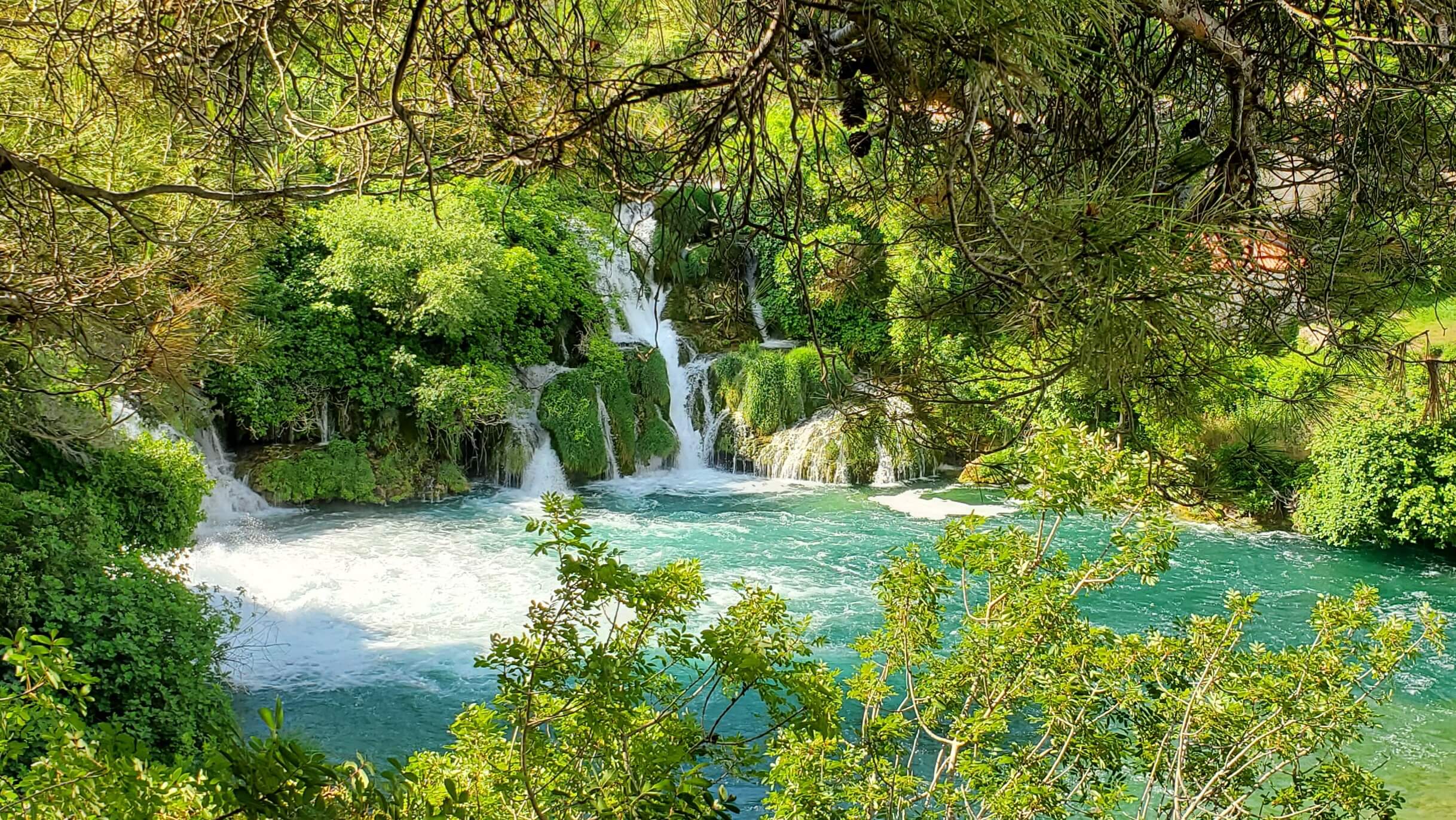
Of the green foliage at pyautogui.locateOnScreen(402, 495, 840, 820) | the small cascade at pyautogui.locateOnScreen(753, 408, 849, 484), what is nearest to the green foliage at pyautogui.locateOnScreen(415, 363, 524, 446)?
the small cascade at pyautogui.locateOnScreen(753, 408, 849, 484)

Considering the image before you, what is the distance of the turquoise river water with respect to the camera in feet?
23.5

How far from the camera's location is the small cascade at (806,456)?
14562 mm

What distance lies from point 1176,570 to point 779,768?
334 inches

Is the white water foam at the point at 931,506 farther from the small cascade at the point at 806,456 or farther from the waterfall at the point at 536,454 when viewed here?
the waterfall at the point at 536,454

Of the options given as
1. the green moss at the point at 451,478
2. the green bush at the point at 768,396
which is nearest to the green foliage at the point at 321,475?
the green moss at the point at 451,478

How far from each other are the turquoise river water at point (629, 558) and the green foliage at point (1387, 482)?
1.23 ft

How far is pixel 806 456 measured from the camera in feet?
48.5

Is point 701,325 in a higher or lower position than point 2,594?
higher

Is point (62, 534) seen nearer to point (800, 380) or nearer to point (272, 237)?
point (272, 237)

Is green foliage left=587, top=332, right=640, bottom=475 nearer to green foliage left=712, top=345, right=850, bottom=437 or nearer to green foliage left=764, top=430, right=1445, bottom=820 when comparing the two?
green foliage left=712, top=345, right=850, bottom=437

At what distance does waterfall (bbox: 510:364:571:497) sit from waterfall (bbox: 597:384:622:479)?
0.69 m

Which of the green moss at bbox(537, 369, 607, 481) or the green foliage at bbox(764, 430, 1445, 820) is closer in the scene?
the green foliage at bbox(764, 430, 1445, 820)

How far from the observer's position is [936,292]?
295cm

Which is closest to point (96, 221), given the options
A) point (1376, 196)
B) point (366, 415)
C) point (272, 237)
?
point (272, 237)
